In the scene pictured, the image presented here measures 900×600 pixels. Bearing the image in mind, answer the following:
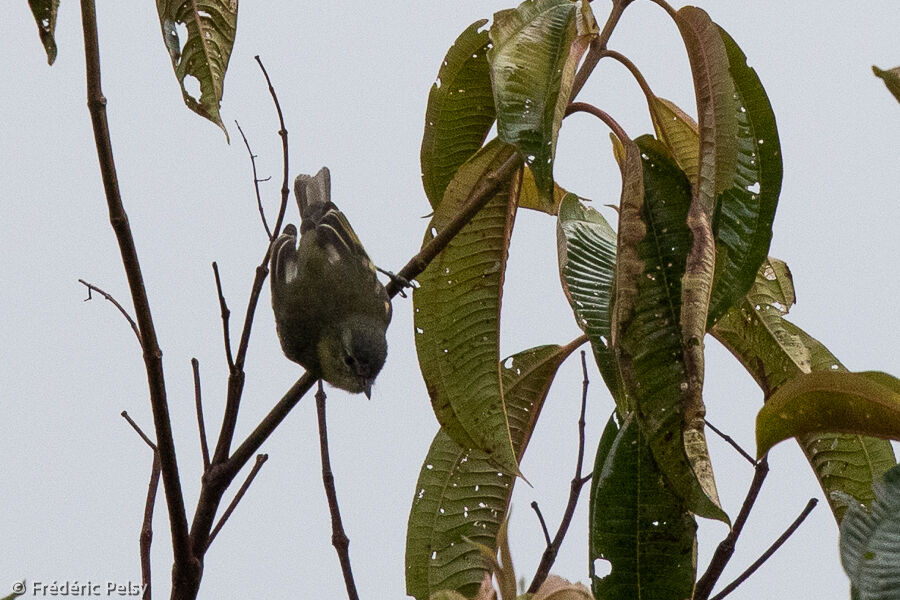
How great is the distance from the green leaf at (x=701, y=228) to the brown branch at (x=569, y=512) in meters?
0.55

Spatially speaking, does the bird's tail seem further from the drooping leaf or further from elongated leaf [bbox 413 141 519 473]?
the drooping leaf

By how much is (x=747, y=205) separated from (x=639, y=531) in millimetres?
766

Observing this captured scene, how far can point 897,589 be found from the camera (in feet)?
5.04

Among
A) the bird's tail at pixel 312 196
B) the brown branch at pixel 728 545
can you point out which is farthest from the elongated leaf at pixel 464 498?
the bird's tail at pixel 312 196

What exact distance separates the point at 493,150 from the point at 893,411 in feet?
4.03

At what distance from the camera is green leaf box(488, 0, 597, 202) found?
1.93 m

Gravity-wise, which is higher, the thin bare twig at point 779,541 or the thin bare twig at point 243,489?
the thin bare twig at point 243,489

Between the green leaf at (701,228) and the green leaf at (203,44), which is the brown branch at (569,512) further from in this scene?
the green leaf at (203,44)

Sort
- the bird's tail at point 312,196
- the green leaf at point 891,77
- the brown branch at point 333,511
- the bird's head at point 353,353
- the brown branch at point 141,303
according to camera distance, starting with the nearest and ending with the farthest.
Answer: the green leaf at point 891,77 → the brown branch at point 141,303 → the brown branch at point 333,511 → the bird's head at point 353,353 → the bird's tail at point 312,196

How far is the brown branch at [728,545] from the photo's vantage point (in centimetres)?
228

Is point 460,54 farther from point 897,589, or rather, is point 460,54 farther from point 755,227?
point 897,589

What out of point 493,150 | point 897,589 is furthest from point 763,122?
point 897,589

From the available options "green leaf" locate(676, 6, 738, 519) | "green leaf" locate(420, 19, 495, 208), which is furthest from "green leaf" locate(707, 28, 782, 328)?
"green leaf" locate(420, 19, 495, 208)

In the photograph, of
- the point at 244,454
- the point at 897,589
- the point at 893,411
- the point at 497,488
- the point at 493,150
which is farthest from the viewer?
the point at 497,488
